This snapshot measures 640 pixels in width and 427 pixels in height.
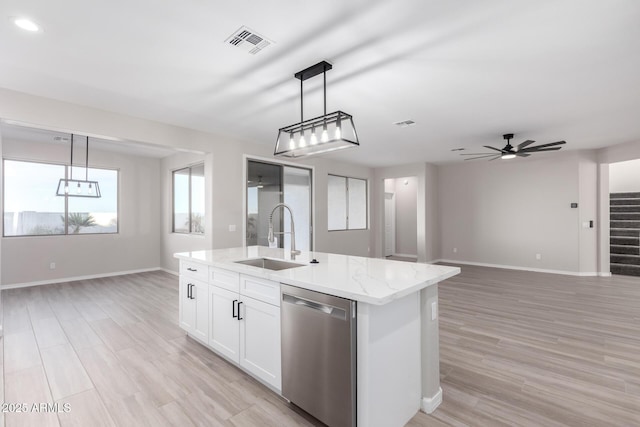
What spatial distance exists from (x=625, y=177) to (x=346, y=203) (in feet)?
23.2

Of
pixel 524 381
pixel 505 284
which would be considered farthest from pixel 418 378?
pixel 505 284

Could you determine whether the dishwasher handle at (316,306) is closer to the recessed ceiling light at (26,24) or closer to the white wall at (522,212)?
the recessed ceiling light at (26,24)

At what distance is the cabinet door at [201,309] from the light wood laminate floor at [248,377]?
0.57 feet

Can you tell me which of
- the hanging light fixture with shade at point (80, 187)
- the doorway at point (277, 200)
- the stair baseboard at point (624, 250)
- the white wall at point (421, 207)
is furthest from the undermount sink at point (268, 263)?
the stair baseboard at point (624, 250)

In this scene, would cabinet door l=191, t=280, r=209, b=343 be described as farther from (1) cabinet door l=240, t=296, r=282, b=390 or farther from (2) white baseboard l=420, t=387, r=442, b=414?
(2) white baseboard l=420, t=387, r=442, b=414

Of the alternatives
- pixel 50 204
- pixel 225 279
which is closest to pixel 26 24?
pixel 225 279

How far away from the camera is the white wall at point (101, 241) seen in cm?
536

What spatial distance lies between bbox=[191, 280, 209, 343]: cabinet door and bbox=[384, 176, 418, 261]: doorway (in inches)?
290

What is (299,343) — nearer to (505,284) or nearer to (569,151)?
(505,284)

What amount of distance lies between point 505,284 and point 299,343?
5146mm

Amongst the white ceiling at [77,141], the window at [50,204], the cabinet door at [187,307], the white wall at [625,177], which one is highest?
the white ceiling at [77,141]

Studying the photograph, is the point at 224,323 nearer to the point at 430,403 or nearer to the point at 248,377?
the point at 248,377

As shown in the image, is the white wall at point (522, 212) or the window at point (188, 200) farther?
the white wall at point (522, 212)

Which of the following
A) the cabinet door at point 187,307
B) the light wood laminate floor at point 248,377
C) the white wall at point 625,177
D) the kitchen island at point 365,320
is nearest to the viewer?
the kitchen island at point 365,320
